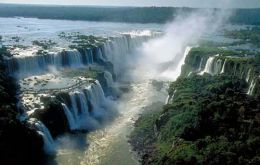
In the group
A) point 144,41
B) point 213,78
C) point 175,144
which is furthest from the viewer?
point 144,41

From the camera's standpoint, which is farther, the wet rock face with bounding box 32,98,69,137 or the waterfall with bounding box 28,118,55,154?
the wet rock face with bounding box 32,98,69,137

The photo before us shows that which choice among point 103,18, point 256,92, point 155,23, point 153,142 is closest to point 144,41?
point 256,92

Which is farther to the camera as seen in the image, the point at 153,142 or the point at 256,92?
the point at 256,92

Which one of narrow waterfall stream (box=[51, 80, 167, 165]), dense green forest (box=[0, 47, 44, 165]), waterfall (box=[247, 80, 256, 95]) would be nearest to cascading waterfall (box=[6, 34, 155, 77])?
narrow waterfall stream (box=[51, 80, 167, 165])

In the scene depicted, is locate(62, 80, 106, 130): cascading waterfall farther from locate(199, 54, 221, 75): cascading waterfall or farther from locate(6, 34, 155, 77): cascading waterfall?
locate(199, 54, 221, 75): cascading waterfall

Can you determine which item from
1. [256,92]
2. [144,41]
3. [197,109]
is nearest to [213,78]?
[256,92]

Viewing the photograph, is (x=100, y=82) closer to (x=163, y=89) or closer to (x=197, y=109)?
(x=163, y=89)

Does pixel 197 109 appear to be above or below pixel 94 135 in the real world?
above

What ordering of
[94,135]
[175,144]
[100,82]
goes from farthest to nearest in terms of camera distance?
[100,82]
[94,135]
[175,144]
